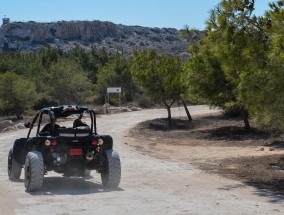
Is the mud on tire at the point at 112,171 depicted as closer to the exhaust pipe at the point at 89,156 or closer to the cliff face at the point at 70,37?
the exhaust pipe at the point at 89,156

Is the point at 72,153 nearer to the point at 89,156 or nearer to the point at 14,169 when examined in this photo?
the point at 89,156

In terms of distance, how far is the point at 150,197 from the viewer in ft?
34.7

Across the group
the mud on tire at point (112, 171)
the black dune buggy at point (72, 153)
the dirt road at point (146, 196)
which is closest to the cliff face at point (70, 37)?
the dirt road at point (146, 196)

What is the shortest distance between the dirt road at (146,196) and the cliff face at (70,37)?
155 metres

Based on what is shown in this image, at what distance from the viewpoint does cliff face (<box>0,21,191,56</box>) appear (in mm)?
173500

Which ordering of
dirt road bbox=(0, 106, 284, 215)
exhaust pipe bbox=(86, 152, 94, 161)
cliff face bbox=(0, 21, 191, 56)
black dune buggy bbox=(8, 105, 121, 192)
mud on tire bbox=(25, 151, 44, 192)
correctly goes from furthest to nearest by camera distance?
cliff face bbox=(0, 21, 191, 56)
exhaust pipe bbox=(86, 152, 94, 161)
black dune buggy bbox=(8, 105, 121, 192)
mud on tire bbox=(25, 151, 44, 192)
dirt road bbox=(0, 106, 284, 215)

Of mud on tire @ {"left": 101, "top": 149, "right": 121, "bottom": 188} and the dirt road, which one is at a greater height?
mud on tire @ {"left": 101, "top": 149, "right": 121, "bottom": 188}

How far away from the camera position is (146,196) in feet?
35.1

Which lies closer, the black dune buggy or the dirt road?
the dirt road

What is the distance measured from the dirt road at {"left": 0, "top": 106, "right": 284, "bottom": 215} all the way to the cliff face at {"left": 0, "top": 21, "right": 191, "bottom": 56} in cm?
15536

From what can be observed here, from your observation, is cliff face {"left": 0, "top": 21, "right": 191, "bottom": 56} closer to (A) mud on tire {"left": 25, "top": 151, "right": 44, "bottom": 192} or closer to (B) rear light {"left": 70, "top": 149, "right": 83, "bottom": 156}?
(B) rear light {"left": 70, "top": 149, "right": 83, "bottom": 156}

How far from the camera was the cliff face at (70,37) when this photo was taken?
569ft

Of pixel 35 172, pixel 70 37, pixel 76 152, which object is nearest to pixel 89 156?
pixel 76 152

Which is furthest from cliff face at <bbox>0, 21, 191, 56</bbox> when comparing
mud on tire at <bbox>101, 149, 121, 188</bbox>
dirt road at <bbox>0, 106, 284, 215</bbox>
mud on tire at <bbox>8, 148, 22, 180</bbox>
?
mud on tire at <bbox>101, 149, 121, 188</bbox>
